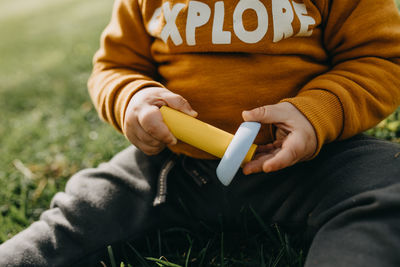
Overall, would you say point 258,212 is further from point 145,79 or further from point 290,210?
point 145,79

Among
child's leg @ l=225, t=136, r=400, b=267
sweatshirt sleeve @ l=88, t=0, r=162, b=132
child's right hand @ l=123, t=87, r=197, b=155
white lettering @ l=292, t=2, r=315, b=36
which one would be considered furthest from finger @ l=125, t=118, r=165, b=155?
white lettering @ l=292, t=2, r=315, b=36

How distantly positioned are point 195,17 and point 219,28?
8 cm

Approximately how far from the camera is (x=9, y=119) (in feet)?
7.14

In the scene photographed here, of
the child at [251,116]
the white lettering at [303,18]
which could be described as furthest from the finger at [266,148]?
the white lettering at [303,18]

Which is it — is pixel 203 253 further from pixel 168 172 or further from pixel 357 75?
pixel 357 75

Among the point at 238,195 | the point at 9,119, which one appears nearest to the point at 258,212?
the point at 238,195

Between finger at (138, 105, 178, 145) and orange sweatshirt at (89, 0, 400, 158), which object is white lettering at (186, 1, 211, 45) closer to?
orange sweatshirt at (89, 0, 400, 158)

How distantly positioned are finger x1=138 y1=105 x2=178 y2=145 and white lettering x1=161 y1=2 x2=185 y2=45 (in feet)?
0.76

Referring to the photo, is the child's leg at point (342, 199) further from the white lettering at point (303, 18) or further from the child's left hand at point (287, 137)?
the white lettering at point (303, 18)

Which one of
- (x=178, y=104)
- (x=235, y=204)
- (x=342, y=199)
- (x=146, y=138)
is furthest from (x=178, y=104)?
(x=342, y=199)

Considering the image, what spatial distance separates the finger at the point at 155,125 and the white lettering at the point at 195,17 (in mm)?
239

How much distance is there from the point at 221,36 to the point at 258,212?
0.51 meters

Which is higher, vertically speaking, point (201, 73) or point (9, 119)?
point (201, 73)

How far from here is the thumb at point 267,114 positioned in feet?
2.72
